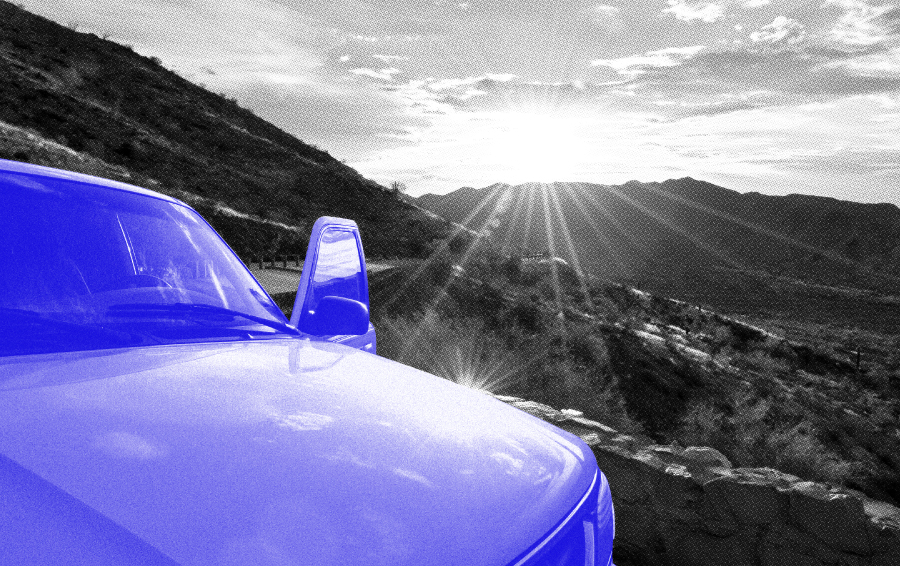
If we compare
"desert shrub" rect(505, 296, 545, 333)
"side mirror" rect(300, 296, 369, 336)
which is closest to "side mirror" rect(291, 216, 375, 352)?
"side mirror" rect(300, 296, 369, 336)

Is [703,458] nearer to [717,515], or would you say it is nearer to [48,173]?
[717,515]

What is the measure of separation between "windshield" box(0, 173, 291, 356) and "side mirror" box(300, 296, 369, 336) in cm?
12

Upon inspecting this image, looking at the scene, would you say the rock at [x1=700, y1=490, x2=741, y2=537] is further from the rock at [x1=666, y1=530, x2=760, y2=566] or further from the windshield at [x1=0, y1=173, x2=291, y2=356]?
the windshield at [x1=0, y1=173, x2=291, y2=356]

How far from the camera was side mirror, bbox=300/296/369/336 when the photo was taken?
263 centimetres

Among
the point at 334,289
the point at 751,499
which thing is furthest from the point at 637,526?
the point at 334,289

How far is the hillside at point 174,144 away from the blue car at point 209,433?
21963mm

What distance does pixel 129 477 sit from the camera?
1.17 meters

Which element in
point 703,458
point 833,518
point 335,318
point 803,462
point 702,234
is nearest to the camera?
point 335,318

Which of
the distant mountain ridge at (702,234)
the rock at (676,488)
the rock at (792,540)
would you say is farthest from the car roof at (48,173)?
the distant mountain ridge at (702,234)

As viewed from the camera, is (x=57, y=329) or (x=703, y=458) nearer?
(x=57, y=329)

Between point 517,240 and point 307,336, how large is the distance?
100 meters

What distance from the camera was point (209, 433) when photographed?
1.38m

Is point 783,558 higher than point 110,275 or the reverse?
the reverse

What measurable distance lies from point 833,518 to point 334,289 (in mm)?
3495
